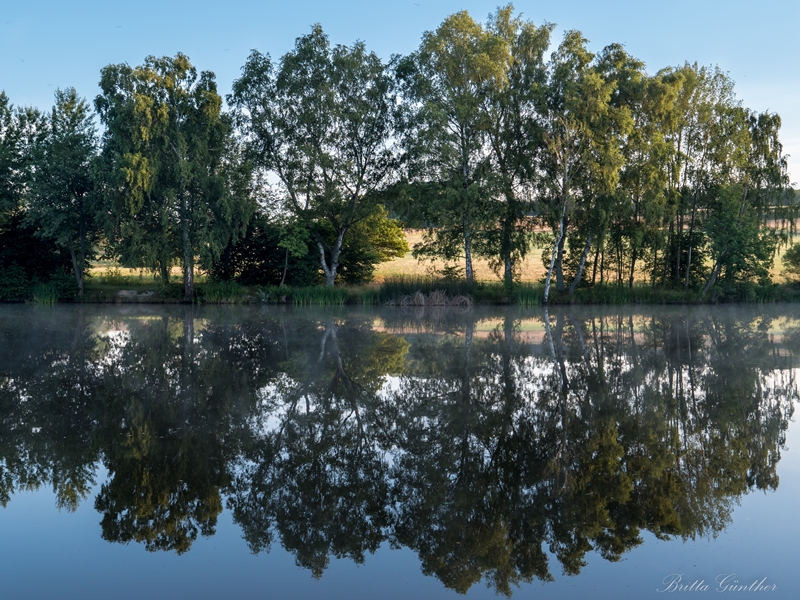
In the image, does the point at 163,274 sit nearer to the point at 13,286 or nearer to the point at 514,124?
the point at 13,286

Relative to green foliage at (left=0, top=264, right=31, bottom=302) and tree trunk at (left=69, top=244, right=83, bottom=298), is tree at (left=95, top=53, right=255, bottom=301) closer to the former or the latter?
tree trunk at (left=69, top=244, right=83, bottom=298)

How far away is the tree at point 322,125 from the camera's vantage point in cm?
3028

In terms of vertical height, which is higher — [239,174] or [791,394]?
[239,174]

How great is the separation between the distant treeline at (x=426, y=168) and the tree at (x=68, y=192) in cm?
9

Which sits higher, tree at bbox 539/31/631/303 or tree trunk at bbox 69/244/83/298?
tree at bbox 539/31/631/303

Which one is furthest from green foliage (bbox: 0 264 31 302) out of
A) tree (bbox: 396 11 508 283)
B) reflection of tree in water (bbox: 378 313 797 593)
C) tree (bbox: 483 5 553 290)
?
reflection of tree in water (bbox: 378 313 797 593)

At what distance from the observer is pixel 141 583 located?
409cm

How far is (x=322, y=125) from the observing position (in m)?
30.9

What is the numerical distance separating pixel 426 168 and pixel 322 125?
5.00 m

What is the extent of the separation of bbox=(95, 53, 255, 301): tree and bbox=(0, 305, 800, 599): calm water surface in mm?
16591

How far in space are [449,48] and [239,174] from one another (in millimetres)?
10271

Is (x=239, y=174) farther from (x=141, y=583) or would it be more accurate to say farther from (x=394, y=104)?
(x=141, y=583)

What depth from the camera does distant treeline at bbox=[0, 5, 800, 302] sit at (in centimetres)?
2795

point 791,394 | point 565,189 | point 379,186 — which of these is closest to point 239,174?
point 379,186
